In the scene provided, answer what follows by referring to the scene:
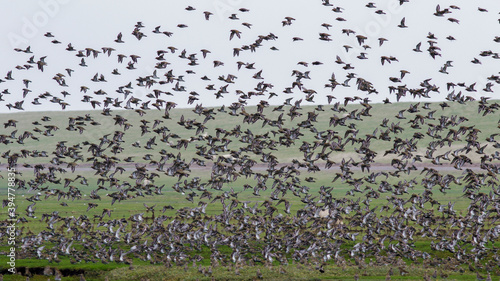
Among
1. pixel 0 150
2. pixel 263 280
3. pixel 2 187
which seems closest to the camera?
pixel 263 280

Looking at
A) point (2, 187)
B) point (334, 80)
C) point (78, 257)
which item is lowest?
point (2, 187)

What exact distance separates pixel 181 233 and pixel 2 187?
9261 centimetres

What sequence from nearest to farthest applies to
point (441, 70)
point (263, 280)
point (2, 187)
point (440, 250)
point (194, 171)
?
point (263, 280), point (441, 70), point (440, 250), point (2, 187), point (194, 171)

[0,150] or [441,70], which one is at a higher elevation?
[441,70]

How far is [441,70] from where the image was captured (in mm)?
48562

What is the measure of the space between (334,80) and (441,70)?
317 inches

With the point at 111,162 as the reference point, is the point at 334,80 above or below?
above

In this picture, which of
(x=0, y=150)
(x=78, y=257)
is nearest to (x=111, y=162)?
(x=78, y=257)

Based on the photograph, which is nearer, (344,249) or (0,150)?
(344,249)

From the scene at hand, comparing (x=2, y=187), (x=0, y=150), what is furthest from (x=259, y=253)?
(x=0, y=150)

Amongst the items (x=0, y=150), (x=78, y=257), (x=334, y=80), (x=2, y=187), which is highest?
(x=334, y=80)

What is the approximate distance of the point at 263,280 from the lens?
40625 mm

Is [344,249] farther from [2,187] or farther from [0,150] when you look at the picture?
[0,150]

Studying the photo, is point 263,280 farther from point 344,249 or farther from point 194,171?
point 194,171
